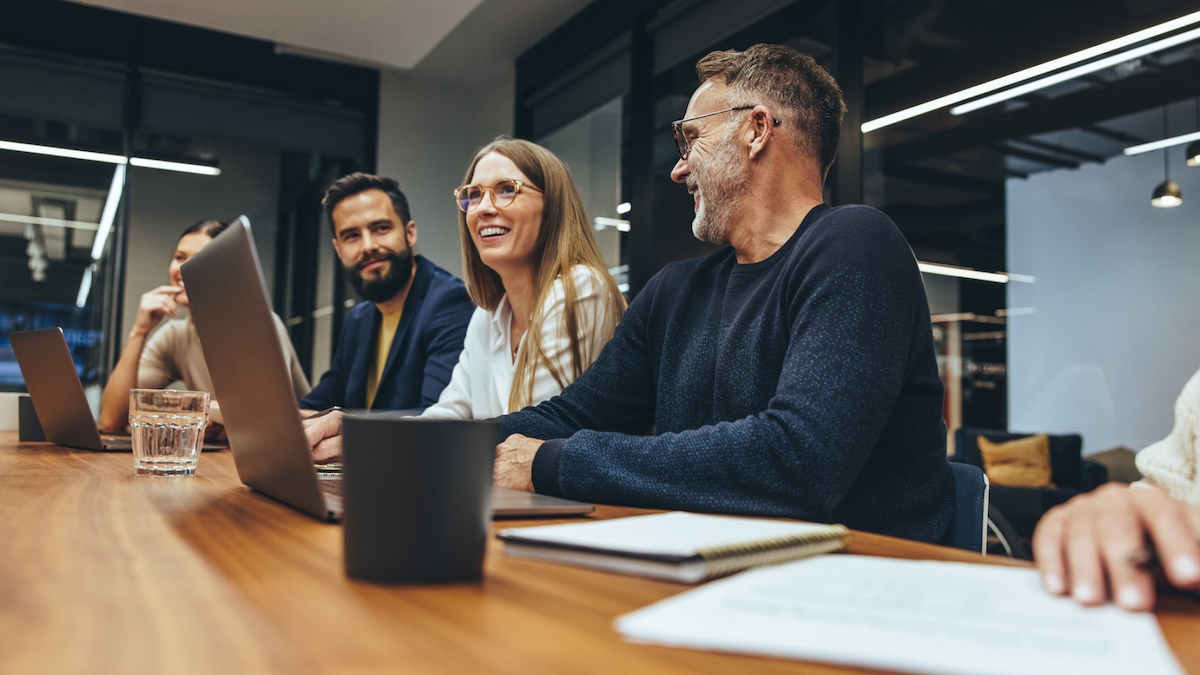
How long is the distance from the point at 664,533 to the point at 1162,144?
362cm

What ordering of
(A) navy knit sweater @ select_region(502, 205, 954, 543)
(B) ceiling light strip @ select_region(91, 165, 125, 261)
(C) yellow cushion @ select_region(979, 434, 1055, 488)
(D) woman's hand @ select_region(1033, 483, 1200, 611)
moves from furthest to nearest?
(B) ceiling light strip @ select_region(91, 165, 125, 261) < (C) yellow cushion @ select_region(979, 434, 1055, 488) < (A) navy knit sweater @ select_region(502, 205, 954, 543) < (D) woman's hand @ select_region(1033, 483, 1200, 611)

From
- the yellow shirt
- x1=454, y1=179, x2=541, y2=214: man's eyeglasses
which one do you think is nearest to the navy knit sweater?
x1=454, y1=179, x2=541, y2=214: man's eyeglasses

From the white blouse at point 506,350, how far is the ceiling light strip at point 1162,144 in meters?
2.61

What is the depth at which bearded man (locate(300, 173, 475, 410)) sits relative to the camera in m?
2.48

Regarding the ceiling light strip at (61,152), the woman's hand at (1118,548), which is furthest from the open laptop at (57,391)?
the ceiling light strip at (61,152)

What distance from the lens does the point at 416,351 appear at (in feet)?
8.13

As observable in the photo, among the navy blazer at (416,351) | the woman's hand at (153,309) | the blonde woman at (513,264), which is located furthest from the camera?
the woman's hand at (153,309)

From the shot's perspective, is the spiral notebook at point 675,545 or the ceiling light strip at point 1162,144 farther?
the ceiling light strip at point 1162,144

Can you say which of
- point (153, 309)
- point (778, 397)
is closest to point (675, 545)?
point (778, 397)

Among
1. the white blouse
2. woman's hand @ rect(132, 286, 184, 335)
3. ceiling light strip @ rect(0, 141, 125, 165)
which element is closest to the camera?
the white blouse

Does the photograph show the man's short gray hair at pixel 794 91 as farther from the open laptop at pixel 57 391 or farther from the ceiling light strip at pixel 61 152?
the ceiling light strip at pixel 61 152

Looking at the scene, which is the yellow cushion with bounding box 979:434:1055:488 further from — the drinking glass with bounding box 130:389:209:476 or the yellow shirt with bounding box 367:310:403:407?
the drinking glass with bounding box 130:389:209:476

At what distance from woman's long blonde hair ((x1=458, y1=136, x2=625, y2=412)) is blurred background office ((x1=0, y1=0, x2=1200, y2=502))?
55.0 inches

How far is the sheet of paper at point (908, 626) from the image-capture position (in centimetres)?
32
